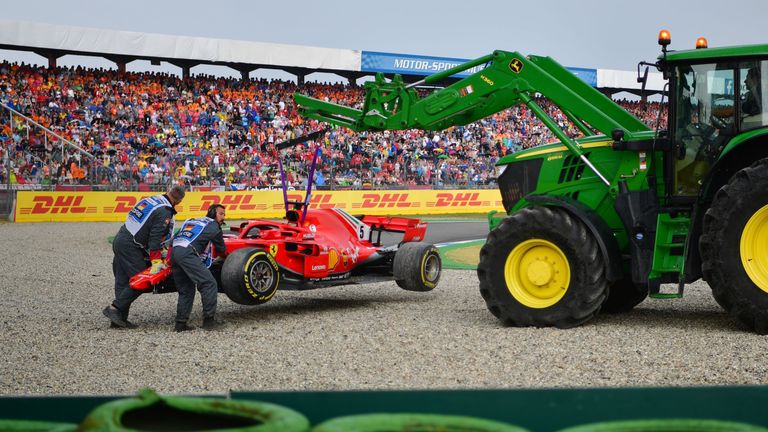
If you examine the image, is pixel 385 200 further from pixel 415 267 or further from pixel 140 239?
pixel 140 239

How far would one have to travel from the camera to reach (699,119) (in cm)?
798

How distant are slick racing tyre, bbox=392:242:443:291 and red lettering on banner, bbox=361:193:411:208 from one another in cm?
2004

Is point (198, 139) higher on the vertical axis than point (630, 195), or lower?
higher

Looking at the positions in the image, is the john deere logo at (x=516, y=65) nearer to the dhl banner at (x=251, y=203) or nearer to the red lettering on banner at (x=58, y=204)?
the dhl banner at (x=251, y=203)

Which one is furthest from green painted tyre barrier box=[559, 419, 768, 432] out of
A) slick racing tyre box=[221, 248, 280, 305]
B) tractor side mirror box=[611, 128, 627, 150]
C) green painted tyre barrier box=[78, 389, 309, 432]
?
slick racing tyre box=[221, 248, 280, 305]

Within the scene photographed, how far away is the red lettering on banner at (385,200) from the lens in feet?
102

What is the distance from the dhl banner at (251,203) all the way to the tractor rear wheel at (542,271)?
19542 millimetres

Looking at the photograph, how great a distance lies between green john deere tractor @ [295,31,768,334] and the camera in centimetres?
747

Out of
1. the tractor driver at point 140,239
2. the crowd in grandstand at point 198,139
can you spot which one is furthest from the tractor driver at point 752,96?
the crowd in grandstand at point 198,139

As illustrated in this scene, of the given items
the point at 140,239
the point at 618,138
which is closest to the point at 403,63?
the point at 140,239

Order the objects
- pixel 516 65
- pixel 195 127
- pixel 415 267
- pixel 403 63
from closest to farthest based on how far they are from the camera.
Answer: pixel 516 65 < pixel 415 267 < pixel 195 127 < pixel 403 63

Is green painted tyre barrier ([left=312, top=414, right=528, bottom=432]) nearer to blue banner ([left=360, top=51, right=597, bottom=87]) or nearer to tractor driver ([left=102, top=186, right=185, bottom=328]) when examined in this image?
tractor driver ([left=102, top=186, right=185, bottom=328])

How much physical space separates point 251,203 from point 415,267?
1970cm

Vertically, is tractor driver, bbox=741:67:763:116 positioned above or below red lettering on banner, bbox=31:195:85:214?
above
